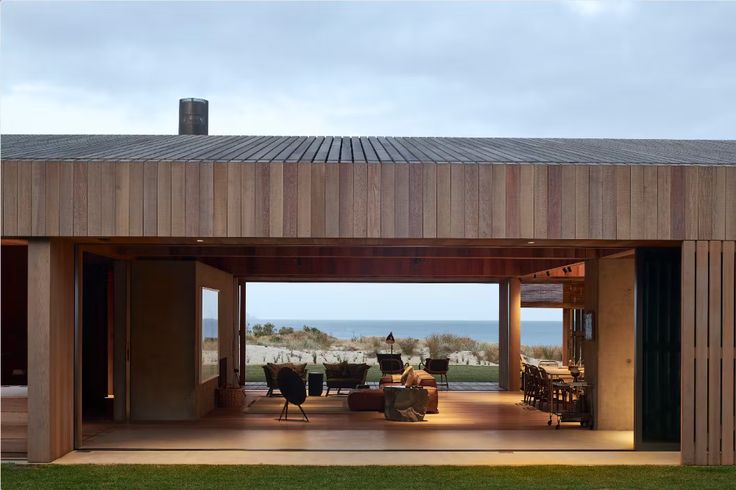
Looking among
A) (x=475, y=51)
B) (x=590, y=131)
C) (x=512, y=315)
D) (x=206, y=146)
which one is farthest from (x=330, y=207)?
(x=590, y=131)

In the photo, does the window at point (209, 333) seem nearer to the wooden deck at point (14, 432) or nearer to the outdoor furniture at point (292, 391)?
the outdoor furniture at point (292, 391)

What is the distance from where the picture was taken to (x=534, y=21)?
28.2m

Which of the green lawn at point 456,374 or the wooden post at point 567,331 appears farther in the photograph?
the green lawn at point 456,374

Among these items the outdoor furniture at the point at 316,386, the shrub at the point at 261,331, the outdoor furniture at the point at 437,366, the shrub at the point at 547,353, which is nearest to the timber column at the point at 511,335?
the outdoor furniture at the point at 437,366

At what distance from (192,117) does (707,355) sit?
36.2 ft

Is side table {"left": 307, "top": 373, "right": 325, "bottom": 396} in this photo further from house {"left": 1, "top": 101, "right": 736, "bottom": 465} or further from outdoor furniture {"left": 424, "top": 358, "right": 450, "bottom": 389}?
house {"left": 1, "top": 101, "right": 736, "bottom": 465}

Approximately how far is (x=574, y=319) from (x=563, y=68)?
13480 mm

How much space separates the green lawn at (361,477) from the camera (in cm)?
805

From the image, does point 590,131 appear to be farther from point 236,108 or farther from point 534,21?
point 236,108

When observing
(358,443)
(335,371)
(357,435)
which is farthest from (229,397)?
(358,443)

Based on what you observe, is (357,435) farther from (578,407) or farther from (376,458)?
(578,407)

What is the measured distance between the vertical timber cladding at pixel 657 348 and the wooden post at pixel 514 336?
903 cm

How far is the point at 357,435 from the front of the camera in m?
11.4

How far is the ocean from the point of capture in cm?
7156
